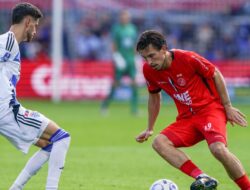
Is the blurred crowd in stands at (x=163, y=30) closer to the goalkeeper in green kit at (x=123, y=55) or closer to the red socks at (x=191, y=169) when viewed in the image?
the goalkeeper in green kit at (x=123, y=55)

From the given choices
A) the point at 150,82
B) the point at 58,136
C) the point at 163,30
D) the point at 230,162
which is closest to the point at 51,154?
the point at 58,136

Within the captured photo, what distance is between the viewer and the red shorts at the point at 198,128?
872cm

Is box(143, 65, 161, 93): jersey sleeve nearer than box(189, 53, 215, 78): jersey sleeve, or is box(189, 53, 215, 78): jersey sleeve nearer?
box(189, 53, 215, 78): jersey sleeve

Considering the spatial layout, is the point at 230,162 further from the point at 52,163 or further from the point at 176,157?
the point at 52,163

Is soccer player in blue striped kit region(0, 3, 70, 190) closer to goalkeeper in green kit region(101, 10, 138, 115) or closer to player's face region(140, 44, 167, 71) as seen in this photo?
player's face region(140, 44, 167, 71)

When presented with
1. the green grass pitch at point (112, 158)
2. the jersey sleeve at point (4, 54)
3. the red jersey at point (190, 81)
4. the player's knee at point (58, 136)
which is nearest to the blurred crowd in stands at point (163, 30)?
the green grass pitch at point (112, 158)

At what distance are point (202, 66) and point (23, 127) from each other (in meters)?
2.14

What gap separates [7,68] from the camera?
26.7 feet

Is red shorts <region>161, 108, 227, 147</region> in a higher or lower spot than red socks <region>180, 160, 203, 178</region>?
higher

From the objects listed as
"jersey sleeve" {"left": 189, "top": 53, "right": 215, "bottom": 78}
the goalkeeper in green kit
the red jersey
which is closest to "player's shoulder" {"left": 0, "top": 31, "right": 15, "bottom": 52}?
the red jersey

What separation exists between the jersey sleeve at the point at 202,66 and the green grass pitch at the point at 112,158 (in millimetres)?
1493

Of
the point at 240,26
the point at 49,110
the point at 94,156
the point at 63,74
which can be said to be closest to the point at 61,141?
the point at 94,156

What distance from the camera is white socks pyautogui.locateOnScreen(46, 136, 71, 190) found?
8227 millimetres

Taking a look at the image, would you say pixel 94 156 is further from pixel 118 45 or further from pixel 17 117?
pixel 118 45
